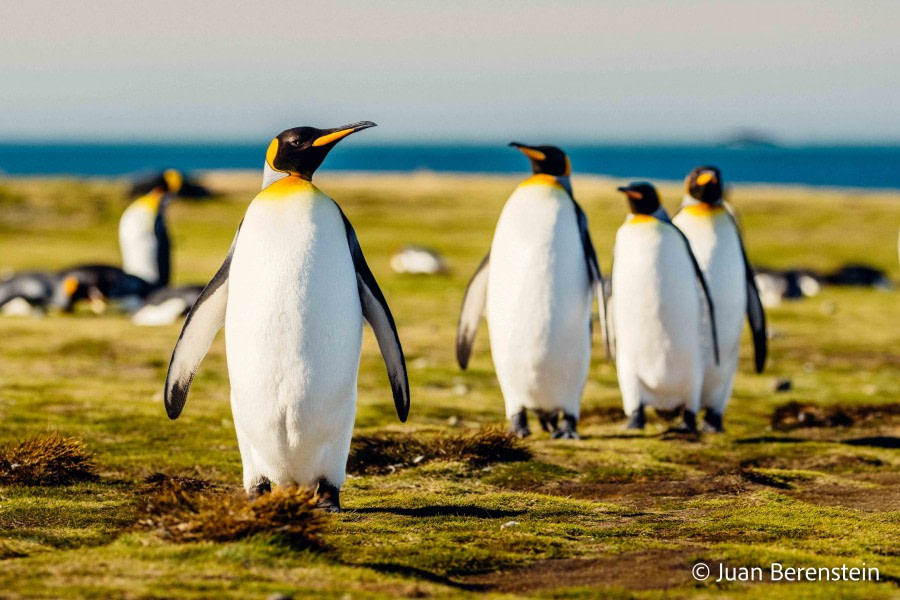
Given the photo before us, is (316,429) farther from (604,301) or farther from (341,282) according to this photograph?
(604,301)

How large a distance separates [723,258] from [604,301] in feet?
4.60

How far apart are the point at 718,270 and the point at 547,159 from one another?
214 cm

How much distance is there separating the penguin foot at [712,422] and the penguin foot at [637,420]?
651 millimetres

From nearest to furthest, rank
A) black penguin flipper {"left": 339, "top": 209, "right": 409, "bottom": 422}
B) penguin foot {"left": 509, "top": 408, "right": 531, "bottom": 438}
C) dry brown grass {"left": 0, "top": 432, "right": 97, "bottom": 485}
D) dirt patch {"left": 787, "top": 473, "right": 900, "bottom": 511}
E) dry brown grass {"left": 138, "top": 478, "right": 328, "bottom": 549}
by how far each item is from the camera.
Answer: dry brown grass {"left": 138, "top": 478, "right": 328, "bottom": 549}
black penguin flipper {"left": 339, "top": 209, "right": 409, "bottom": 422}
dry brown grass {"left": 0, "top": 432, "right": 97, "bottom": 485}
dirt patch {"left": 787, "top": 473, "right": 900, "bottom": 511}
penguin foot {"left": 509, "top": 408, "right": 531, "bottom": 438}

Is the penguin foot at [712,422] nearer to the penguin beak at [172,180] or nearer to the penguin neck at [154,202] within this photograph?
the penguin beak at [172,180]

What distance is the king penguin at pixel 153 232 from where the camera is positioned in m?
21.5

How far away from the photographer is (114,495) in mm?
6699

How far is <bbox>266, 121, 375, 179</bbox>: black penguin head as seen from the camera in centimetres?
661

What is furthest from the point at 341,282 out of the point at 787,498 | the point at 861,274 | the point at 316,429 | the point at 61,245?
the point at 61,245

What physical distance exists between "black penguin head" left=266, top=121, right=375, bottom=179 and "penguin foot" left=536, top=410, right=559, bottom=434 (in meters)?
3.89

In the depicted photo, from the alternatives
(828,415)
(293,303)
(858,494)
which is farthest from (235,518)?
(828,415)

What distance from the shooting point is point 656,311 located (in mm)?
9852

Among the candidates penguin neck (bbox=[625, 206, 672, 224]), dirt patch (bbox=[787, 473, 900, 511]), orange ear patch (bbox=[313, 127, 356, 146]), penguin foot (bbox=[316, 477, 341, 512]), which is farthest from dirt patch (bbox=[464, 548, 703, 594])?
penguin neck (bbox=[625, 206, 672, 224])

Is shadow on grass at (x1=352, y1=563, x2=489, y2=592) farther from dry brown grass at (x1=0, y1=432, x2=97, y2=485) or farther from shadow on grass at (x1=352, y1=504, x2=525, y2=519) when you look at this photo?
dry brown grass at (x1=0, y1=432, x2=97, y2=485)
